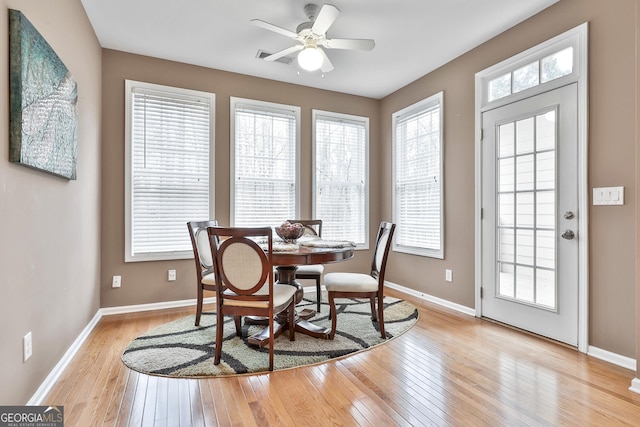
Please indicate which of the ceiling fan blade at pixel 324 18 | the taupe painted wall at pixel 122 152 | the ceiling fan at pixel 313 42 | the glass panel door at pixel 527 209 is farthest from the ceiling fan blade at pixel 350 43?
the taupe painted wall at pixel 122 152

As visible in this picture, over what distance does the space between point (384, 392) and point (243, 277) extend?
1.12 meters

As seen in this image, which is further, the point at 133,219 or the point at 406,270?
the point at 406,270

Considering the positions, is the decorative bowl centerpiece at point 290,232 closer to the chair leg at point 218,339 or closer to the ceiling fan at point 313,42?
the chair leg at point 218,339

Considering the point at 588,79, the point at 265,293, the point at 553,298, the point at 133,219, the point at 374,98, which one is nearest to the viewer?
the point at 265,293

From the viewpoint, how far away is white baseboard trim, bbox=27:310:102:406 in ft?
6.00

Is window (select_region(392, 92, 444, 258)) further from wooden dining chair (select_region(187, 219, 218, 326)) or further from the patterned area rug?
wooden dining chair (select_region(187, 219, 218, 326))

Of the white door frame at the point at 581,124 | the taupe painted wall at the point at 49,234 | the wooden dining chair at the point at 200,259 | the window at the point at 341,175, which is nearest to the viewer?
the taupe painted wall at the point at 49,234

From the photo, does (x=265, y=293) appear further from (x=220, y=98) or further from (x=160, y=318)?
(x=220, y=98)

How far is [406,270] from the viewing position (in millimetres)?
4418

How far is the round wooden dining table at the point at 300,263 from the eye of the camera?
89.1 inches

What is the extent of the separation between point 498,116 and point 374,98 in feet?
6.94

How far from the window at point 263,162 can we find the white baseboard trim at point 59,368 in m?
1.77

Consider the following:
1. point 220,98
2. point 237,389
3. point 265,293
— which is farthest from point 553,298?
point 220,98

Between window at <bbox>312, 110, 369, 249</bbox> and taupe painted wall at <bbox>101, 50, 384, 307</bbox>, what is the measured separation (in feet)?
0.62
